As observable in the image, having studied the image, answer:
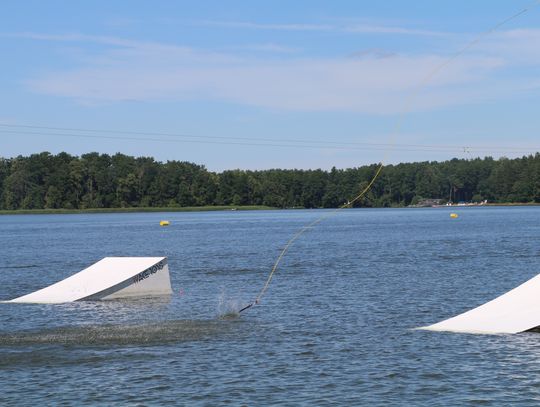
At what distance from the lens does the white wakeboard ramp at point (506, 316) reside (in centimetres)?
3278

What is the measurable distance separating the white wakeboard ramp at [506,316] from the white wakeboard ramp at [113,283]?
1843 cm

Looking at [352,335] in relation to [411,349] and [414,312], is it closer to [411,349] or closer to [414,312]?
[411,349]

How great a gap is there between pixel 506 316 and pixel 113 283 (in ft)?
71.7

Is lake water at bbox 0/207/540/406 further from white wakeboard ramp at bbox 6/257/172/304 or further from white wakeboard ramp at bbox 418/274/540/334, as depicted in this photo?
white wakeboard ramp at bbox 6/257/172/304

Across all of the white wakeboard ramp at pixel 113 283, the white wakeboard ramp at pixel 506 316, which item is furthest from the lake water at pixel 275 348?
the white wakeboard ramp at pixel 113 283

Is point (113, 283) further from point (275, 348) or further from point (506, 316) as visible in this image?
point (506, 316)

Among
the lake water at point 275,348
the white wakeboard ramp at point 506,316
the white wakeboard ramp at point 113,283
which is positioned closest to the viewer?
the lake water at point 275,348

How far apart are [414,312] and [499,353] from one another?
11.8m

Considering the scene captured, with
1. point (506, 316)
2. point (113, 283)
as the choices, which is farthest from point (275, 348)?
point (113, 283)

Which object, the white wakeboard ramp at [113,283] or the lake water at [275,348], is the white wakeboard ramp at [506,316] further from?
the white wakeboard ramp at [113,283]

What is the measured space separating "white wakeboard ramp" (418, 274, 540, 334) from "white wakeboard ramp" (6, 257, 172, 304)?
60.5 feet

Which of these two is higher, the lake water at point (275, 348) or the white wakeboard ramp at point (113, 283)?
the white wakeboard ramp at point (113, 283)

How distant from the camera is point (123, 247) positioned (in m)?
116

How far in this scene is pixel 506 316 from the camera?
33.7 metres
